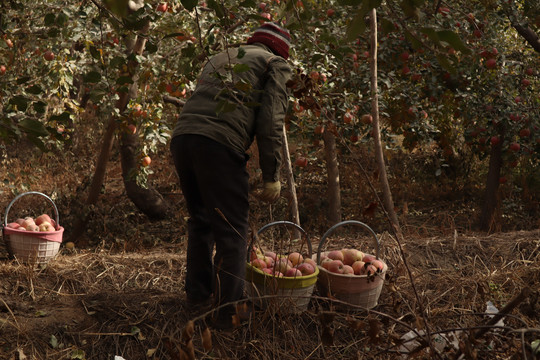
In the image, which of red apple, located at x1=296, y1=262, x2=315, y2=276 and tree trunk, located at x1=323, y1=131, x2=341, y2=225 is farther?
tree trunk, located at x1=323, y1=131, x2=341, y2=225

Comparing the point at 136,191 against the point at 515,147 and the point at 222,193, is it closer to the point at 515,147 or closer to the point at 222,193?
the point at 222,193

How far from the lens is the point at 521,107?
5793 millimetres

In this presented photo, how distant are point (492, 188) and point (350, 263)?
3716mm

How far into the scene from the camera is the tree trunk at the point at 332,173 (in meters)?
5.73

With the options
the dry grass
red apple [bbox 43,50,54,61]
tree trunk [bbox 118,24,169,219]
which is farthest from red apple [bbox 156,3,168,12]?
the dry grass

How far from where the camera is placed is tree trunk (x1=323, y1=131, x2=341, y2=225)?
5730mm

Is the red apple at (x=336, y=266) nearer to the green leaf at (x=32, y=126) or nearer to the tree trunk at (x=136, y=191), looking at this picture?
the green leaf at (x=32, y=126)

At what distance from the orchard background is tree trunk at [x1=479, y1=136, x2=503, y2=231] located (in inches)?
1.1

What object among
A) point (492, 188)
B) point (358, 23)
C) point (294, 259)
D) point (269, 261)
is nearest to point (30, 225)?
point (269, 261)

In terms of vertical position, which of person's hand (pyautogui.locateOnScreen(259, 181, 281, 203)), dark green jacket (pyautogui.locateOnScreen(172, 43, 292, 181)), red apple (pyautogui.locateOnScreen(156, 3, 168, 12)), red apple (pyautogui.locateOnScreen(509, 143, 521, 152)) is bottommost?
red apple (pyautogui.locateOnScreen(509, 143, 521, 152))

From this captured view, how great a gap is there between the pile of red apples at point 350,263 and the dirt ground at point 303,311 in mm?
144

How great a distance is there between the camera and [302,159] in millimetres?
5148

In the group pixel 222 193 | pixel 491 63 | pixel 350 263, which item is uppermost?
pixel 491 63

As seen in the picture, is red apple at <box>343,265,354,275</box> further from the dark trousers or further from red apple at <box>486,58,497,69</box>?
red apple at <box>486,58,497,69</box>
